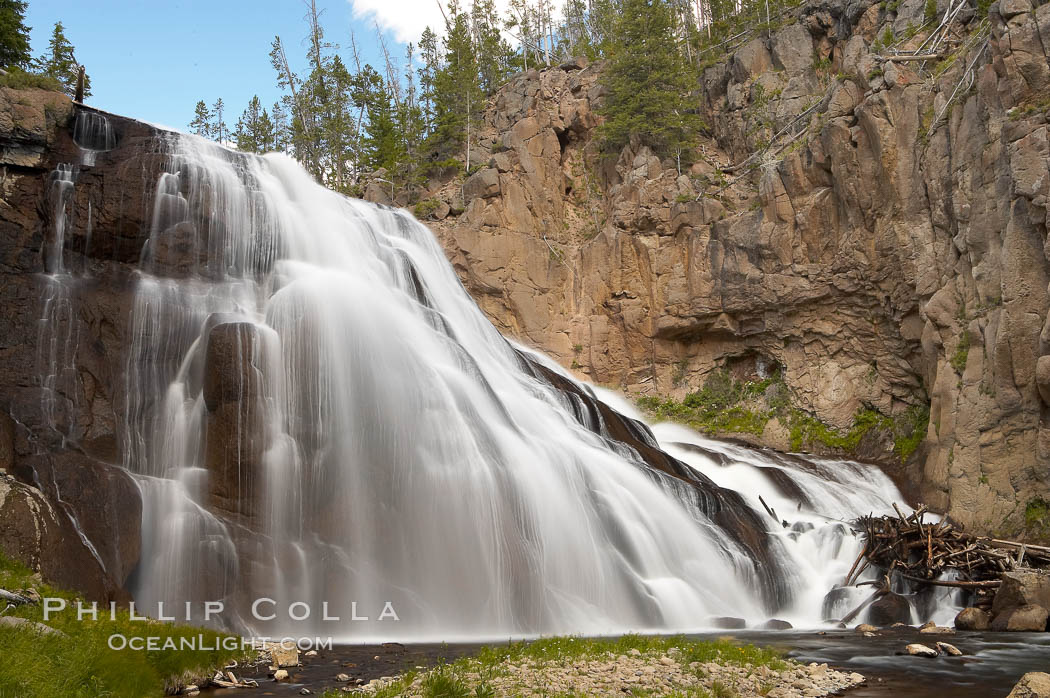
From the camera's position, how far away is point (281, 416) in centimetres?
1482

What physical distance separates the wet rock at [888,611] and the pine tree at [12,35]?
1271 inches

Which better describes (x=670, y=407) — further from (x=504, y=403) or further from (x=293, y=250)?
(x=293, y=250)

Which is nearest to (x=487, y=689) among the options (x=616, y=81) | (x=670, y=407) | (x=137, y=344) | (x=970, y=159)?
(x=137, y=344)

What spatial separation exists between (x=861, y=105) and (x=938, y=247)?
5698 millimetres

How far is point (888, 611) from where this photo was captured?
1495cm

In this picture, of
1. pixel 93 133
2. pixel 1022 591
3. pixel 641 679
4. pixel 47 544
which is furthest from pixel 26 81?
pixel 1022 591

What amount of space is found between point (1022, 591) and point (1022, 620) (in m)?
0.50

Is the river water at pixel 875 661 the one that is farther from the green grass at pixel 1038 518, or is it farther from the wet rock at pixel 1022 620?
the green grass at pixel 1038 518

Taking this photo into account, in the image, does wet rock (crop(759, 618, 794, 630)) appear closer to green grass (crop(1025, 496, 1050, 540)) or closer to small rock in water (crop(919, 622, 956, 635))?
small rock in water (crop(919, 622, 956, 635))

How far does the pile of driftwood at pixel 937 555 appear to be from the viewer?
15805mm

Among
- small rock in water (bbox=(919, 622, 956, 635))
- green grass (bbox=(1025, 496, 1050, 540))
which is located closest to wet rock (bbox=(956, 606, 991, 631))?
small rock in water (bbox=(919, 622, 956, 635))

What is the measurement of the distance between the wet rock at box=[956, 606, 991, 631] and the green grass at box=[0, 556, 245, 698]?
41.0 feet

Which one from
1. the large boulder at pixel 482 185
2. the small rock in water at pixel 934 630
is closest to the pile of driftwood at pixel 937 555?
the small rock in water at pixel 934 630

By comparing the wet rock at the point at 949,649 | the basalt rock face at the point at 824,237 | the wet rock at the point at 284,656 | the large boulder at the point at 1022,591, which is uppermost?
the basalt rock face at the point at 824,237
